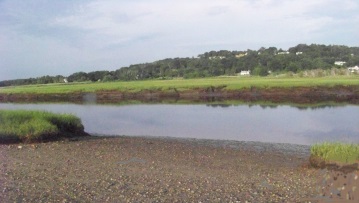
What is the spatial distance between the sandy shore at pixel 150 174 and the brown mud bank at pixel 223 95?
3460cm

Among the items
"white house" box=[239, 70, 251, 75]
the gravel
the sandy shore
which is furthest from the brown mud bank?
"white house" box=[239, 70, 251, 75]

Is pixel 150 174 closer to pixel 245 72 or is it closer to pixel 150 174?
pixel 150 174

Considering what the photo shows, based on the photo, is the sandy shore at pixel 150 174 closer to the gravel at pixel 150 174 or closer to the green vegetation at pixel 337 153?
the gravel at pixel 150 174

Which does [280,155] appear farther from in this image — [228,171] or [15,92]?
[15,92]

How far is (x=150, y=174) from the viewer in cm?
1091

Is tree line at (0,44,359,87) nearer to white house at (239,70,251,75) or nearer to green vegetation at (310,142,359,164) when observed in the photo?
white house at (239,70,251,75)

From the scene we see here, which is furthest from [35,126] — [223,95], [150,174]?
[223,95]

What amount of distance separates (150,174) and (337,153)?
5.02 metres

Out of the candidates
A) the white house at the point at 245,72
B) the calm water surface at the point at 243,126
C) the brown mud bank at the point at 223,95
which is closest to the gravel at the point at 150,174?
the calm water surface at the point at 243,126

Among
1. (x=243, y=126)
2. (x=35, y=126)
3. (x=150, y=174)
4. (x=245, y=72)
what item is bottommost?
(x=243, y=126)

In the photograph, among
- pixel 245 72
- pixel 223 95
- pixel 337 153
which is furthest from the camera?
pixel 245 72

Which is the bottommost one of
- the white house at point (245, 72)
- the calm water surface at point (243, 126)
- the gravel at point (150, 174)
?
the calm water surface at point (243, 126)

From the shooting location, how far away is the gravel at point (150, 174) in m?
8.63

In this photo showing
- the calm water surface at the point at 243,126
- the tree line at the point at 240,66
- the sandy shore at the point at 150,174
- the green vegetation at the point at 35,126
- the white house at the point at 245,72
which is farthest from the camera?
the white house at the point at 245,72
